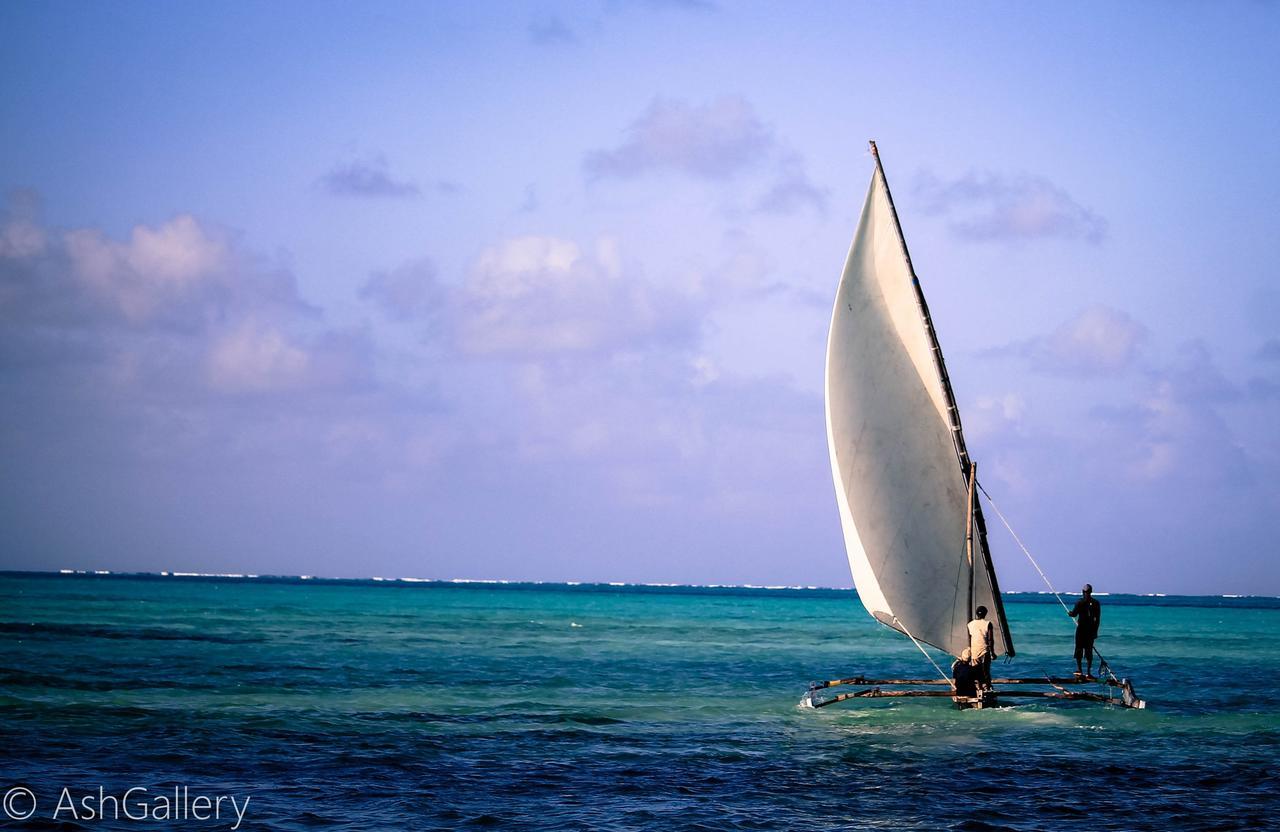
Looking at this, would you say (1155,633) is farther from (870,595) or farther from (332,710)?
(332,710)

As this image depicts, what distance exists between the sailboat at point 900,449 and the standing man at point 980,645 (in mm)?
345

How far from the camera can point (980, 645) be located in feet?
82.3

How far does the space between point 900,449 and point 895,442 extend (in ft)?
0.60

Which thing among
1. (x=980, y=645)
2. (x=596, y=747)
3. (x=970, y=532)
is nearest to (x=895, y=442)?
(x=970, y=532)

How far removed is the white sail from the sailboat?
0.02 metres

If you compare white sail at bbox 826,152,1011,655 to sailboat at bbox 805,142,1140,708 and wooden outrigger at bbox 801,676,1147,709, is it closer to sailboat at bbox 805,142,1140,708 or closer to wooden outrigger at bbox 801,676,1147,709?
sailboat at bbox 805,142,1140,708

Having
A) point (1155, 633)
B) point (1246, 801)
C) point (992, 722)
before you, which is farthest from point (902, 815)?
point (1155, 633)

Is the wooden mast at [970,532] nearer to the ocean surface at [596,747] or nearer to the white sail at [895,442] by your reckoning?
the white sail at [895,442]

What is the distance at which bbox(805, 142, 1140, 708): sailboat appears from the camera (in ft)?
82.3

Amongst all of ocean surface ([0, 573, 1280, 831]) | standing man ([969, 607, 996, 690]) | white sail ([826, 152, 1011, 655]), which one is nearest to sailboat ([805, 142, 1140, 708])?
white sail ([826, 152, 1011, 655])

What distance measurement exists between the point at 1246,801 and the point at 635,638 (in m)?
48.1

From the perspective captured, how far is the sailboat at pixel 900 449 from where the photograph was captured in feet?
82.3

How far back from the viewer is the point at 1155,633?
77.9 m

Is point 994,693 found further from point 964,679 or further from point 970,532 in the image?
point 970,532
